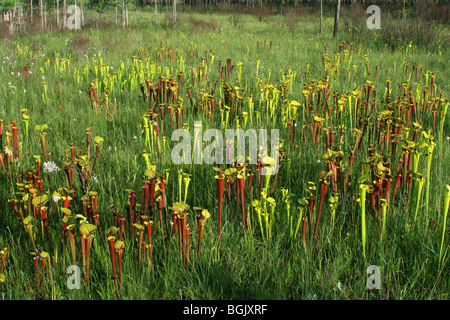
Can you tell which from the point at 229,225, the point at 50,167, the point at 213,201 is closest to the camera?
→ the point at 229,225

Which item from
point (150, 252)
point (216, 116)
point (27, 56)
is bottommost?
point (150, 252)

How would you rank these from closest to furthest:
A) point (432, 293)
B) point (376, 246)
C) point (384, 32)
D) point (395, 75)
Result: point (432, 293)
point (376, 246)
point (395, 75)
point (384, 32)

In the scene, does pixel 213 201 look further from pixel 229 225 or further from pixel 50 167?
pixel 50 167

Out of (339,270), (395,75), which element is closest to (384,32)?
(395,75)

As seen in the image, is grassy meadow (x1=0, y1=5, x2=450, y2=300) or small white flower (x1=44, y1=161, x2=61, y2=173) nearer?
grassy meadow (x1=0, y1=5, x2=450, y2=300)

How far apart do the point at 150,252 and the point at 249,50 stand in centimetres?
693

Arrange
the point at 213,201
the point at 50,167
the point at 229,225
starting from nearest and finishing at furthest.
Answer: the point at 229,225
the point at 213,201
the point at 50,167

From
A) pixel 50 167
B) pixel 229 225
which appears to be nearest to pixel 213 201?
pixel 229 225

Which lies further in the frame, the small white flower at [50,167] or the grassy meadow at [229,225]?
the small white flower at [50,167]

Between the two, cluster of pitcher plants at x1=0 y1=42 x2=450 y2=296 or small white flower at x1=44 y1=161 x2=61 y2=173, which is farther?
small white flower at x1=44 y1=161 x2=61 y2=173

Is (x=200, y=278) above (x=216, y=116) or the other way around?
the other way around

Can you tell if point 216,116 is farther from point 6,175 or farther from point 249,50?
point 249,50

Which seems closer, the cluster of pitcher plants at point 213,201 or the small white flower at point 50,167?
the cluster of pitcher plants at point 213,201

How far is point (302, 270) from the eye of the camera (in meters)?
1.52
